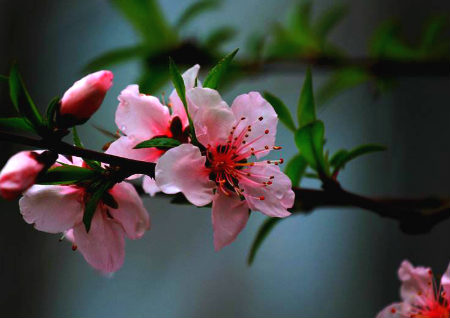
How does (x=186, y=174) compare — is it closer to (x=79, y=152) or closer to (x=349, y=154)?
(x=79, y=152)

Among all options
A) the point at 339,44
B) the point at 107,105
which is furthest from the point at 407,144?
the point at 107,105

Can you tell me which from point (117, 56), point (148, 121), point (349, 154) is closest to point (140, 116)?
point (148, 121)

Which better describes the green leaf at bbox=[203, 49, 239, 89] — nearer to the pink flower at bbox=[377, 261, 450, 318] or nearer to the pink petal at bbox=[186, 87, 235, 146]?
the pink petal at bbox=[186, 87, 235, 146]

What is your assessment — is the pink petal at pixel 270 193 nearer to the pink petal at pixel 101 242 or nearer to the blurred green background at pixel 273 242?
the pink petal at pixel 101 242

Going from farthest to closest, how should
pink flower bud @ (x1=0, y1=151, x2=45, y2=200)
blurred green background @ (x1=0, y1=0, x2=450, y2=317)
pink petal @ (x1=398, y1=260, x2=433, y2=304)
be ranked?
blurred green background @ (x1=0, y1=0, x2=450, y2=317)
pink petal @ (x1=398, y1=260, x2=433, y2=304)
pink flower bud @ (x1=0, y1=151, x2=45, y2=200)

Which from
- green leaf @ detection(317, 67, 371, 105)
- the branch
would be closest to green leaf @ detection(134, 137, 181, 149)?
the branch

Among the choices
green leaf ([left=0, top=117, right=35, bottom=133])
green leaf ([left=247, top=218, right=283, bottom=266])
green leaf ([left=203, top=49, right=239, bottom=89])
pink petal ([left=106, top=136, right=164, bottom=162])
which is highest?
green leaf ([left=0, top=117, right=35, bottom=133])

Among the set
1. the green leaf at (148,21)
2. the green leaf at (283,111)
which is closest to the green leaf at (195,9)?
the green leaf at (148,21)
